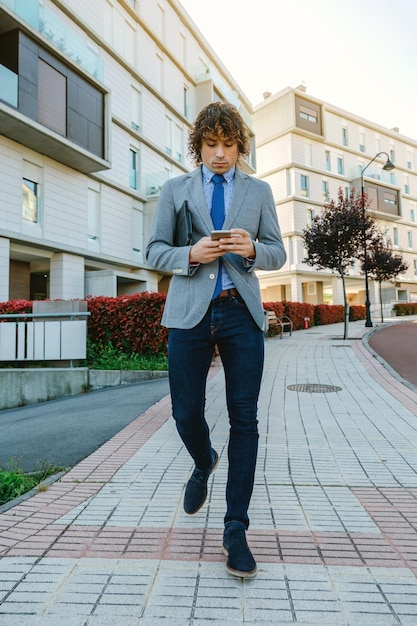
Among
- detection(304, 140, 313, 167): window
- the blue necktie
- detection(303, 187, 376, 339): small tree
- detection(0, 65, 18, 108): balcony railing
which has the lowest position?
the blue necktie

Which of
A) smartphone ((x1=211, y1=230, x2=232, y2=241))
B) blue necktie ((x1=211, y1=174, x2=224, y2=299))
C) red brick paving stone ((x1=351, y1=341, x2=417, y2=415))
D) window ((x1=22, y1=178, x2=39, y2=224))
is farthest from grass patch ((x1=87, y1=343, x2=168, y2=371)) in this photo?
window ((x1=22, y1=178, x2=39, y2=224))

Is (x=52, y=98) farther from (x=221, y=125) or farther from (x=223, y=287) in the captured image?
(x=223, y=287)

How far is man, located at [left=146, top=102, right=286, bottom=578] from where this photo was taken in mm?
2139

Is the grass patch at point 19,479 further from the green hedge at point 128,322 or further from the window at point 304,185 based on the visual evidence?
the window at point 304,185

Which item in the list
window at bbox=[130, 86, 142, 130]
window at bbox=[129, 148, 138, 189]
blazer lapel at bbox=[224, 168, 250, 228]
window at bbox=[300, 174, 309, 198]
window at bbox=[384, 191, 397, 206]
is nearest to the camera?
blazer lapel at bbox=[224, 168, 250, 228]

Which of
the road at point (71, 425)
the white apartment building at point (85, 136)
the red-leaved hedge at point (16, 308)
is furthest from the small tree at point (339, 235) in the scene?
the road at point (71, 425)

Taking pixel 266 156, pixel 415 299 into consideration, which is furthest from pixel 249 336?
pixel 415 299

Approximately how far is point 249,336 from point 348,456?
2.21 meters

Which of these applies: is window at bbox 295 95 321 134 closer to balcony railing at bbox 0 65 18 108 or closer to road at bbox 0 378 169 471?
balcony railing at bbox 0 65 18 108

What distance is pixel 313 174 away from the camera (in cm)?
4075

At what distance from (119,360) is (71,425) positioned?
12.8 feet

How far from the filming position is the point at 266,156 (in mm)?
41219

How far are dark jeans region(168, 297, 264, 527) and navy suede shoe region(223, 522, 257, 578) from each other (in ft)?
0.15

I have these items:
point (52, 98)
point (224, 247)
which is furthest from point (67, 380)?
point (52, 98)
